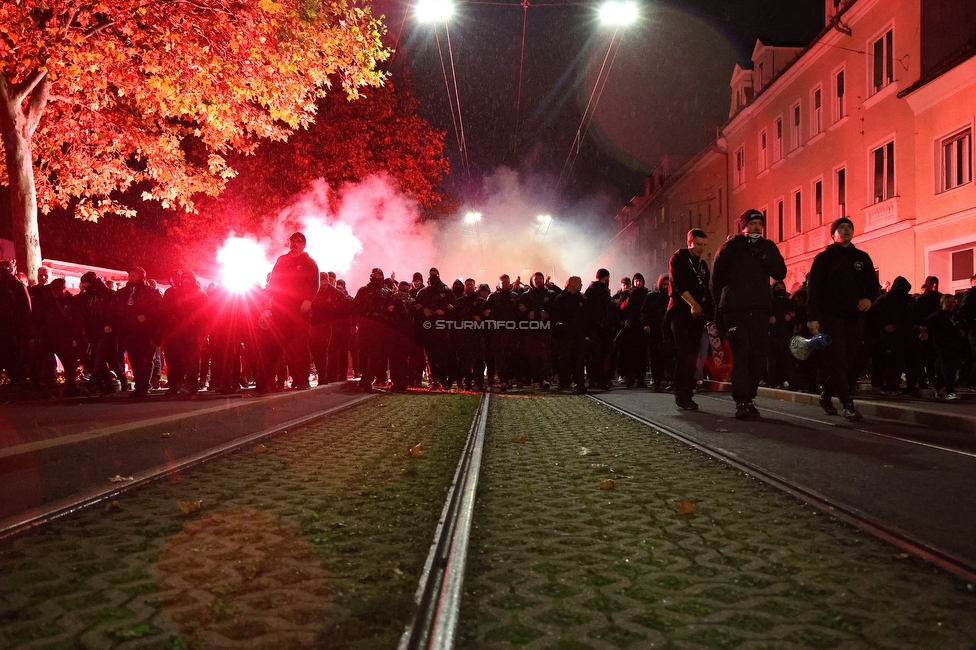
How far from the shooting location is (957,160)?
21.4 m

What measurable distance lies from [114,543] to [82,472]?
2.51 m

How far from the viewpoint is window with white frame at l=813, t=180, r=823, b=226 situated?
97.9 ft

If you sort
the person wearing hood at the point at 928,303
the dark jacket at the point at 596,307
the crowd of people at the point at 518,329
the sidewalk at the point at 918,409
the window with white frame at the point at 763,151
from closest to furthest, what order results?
the sidewalk at the point at 918,409, the crowd of people at the point at 518,329, the person wearing hood at the point at 928,303, the dark jacket at the point at 596,307, the window with white frame at the point at 763,151

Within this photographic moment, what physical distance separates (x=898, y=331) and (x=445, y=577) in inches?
453

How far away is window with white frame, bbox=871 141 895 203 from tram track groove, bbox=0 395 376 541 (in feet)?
67.8

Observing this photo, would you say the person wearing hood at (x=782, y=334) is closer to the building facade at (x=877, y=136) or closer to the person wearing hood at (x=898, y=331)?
the person wearing hood at (x=898, y=331)

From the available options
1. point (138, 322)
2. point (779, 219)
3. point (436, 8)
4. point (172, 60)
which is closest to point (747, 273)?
point (138, 322)

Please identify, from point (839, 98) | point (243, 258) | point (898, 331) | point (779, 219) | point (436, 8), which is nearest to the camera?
point (898, 331)

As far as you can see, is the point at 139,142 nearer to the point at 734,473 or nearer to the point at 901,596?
the point at 734,473

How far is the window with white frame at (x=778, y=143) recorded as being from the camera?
33728 mm

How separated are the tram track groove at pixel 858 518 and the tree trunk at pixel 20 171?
12.7 meters

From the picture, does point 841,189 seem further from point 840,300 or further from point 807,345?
point 807,345

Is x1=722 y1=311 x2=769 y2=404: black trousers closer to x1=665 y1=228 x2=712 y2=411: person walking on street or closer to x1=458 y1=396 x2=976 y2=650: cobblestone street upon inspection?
x1=665 y1=228 x2=712 y2=411: person walking on street

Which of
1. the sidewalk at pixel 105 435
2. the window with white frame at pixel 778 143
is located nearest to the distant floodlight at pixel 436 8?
the sidewalk at pixel 105 435
